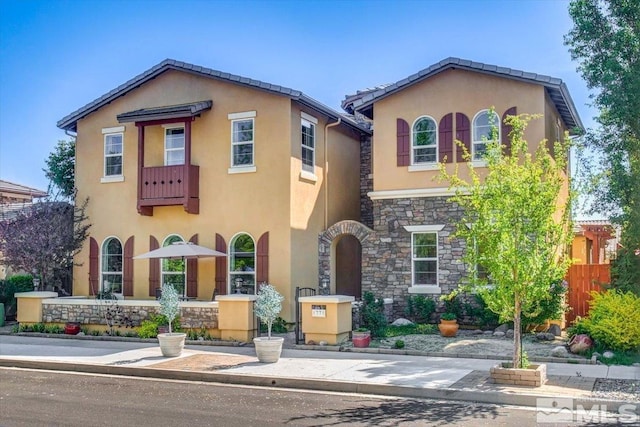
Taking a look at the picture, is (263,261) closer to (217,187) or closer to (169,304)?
(217,187)

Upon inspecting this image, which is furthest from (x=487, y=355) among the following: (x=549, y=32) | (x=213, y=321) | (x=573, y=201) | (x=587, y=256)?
(x=587, y=256)

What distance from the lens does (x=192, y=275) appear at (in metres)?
20.4

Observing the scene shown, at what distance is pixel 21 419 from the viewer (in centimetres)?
919

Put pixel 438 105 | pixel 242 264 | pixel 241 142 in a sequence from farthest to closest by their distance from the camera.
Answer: pixel 241 142, pixel 242 264, pixel 438 105

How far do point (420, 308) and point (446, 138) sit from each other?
16.5ft

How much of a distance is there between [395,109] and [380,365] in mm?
9237

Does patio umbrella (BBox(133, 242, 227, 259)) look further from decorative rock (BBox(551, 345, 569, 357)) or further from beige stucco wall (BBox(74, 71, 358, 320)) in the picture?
decorative rock (BBox(551, 345, 569, 357))

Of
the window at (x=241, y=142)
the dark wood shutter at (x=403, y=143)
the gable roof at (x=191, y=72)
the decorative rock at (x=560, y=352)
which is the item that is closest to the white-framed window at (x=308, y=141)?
the gable roof at (x=191, y=72)

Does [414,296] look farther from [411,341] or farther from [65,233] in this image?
[65,233]

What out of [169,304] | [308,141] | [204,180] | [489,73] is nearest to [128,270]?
[204,180]

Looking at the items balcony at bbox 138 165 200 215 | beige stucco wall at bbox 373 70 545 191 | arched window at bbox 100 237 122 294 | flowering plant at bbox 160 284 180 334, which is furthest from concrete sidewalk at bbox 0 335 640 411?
beige stucco wall at bbox 373 70 545 191

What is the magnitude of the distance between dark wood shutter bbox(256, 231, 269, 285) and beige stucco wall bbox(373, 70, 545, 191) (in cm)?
372

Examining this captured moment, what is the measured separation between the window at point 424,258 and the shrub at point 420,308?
54 cm

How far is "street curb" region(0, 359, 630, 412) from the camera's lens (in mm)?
10141
